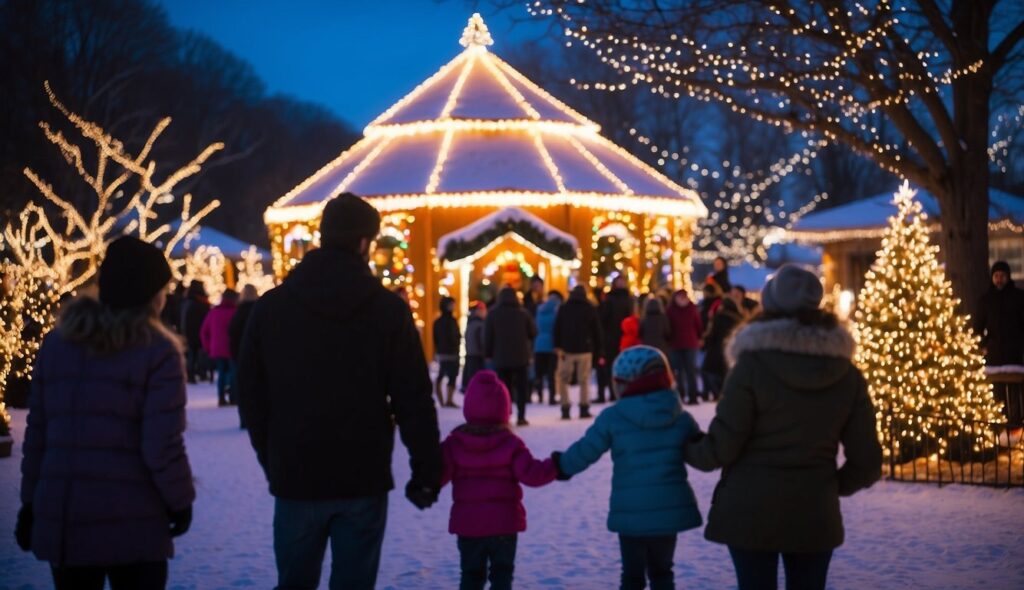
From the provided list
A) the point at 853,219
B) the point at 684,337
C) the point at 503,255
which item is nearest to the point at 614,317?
the point at 684,337

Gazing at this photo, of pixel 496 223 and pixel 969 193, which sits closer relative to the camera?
pixel 969 193

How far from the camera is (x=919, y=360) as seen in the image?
12.2 m

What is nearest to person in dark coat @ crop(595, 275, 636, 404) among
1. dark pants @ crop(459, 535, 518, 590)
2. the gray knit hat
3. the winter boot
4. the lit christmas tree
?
the winter boot

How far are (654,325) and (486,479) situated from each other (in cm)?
1311

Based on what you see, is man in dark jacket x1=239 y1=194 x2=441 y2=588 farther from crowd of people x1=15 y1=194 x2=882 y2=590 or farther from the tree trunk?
the tree trunk

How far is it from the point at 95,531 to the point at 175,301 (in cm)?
2284

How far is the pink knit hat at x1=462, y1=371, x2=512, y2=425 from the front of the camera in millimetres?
6496

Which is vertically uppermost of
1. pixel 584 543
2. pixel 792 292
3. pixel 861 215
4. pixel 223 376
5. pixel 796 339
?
pixel 861 215

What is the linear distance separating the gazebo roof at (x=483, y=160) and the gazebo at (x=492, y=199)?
4 centimetres

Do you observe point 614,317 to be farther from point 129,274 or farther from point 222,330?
point 129,274

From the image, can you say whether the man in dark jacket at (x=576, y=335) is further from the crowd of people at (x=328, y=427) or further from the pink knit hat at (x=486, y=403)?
the crowd of people at (x=328, y=427)

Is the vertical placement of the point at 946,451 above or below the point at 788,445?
below

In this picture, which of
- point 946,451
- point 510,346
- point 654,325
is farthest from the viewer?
point 654,325

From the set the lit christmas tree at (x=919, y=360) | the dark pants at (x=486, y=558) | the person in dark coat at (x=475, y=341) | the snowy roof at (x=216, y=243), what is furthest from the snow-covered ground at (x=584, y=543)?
the snowy roof at (x=216, y=243)
